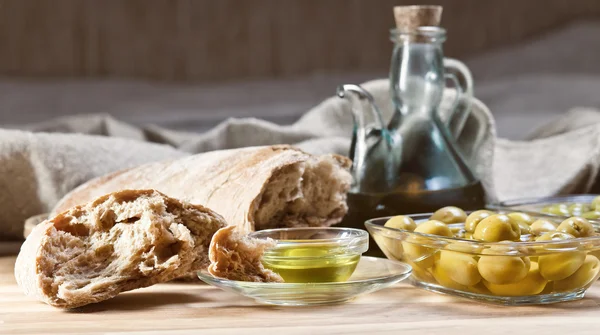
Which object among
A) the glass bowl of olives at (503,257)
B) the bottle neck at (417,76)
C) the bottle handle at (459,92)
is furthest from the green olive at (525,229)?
the bottle handle at (459,92)

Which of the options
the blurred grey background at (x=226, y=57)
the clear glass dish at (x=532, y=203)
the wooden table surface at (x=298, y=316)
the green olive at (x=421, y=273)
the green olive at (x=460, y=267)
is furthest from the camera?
the blurred grey background at (x=226, y=57)

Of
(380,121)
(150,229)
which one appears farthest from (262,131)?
(150,229)

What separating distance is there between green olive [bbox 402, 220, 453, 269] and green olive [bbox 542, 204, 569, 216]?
15.4 inches

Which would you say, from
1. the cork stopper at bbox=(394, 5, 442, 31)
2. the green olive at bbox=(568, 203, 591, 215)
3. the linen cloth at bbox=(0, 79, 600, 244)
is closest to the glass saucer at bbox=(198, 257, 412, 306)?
the green olive at bbox=(568, 203, 591, 215)

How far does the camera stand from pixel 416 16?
74.2 inches

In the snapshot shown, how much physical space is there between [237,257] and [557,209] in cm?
74

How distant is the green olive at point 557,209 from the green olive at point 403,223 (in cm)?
37

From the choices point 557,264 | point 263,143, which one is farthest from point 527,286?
point 263,143

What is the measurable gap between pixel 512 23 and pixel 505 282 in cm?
199

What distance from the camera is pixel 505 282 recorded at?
1.33 meters

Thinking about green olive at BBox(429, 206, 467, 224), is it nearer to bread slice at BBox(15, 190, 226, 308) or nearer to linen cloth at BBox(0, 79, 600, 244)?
bread slice at BBox(15, 190, 226, 308)

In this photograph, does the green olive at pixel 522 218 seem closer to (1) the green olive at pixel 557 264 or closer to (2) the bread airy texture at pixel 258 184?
(1) the green olive at pixel 557 264

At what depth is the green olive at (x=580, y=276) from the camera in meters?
1.36

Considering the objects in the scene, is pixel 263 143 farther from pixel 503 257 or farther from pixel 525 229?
pixel 503 257
